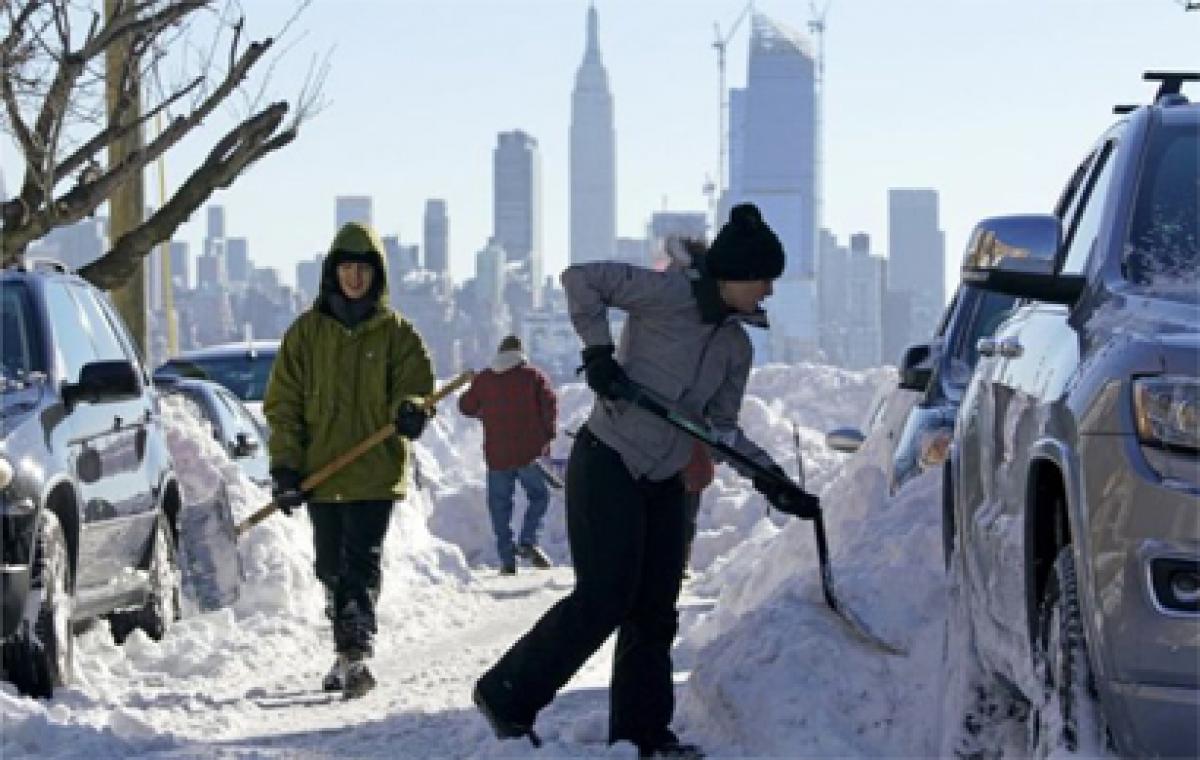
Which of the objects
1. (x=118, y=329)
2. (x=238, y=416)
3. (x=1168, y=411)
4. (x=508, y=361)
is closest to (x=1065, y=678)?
(x=1168, y=411)

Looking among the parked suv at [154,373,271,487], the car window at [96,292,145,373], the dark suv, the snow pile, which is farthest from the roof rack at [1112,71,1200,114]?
the parked suv at [154,373,271,487]

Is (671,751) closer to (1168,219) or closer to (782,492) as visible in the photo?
(782,492)

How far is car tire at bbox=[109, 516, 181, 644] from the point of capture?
1223 cm

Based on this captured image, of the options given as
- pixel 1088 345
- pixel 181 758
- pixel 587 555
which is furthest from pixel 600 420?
pixel 1088 345

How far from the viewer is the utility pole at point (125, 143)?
69.3 feet

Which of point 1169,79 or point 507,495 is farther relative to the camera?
point 507,495

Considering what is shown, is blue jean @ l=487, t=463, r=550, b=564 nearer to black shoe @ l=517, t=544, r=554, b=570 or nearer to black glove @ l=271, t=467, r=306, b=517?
black shoe @ l=517, t=544, r=554, b=570

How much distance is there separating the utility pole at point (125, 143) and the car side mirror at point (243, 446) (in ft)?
4.94

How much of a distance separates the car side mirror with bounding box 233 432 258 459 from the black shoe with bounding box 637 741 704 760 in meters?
11.1

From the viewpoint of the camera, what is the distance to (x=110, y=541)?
11289 mm

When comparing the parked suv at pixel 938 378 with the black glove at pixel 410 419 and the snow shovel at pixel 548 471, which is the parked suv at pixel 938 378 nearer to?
the black glove at pixel 410 419

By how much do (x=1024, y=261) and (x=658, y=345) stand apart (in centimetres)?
205

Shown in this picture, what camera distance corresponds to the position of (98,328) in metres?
12.0

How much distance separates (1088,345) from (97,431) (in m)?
5.74
